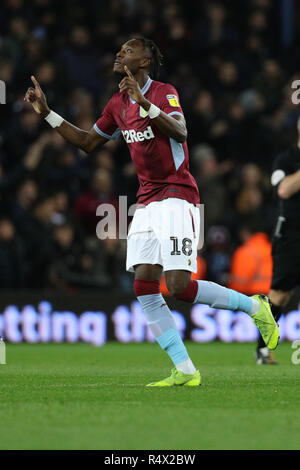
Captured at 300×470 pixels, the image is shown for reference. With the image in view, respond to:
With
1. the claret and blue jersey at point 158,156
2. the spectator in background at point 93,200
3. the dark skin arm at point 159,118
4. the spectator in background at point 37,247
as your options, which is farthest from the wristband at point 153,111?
the spectator in background at point 93,200

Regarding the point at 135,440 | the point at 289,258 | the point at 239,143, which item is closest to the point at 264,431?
the point at 135,440

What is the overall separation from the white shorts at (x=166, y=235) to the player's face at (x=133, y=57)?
0.98 meters

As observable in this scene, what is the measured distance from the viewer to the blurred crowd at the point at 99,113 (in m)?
13.1

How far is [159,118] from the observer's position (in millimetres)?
6230

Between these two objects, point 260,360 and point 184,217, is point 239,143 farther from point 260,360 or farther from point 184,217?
point 184,217

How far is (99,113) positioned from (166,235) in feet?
28.1

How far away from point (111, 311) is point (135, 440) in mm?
8277

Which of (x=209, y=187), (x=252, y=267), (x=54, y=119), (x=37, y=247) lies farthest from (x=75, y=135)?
(x=209, y=187)

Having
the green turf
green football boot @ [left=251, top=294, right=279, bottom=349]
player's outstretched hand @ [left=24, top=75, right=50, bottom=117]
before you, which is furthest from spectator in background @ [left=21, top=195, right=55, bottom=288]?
green football boot @ [left=251, top=294, right=279, bottom=349]

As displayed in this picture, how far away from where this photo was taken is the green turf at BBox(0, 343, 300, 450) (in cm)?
445

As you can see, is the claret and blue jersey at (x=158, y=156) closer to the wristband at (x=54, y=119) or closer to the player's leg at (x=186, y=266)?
the player's leg at (x=186, y=266)

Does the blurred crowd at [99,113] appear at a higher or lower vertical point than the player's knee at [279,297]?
higher

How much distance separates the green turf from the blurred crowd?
4.07 meters

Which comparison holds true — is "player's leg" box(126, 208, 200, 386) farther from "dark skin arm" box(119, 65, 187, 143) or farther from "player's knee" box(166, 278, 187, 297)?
"dark skin arm" box(119, 65, 187, 143)
